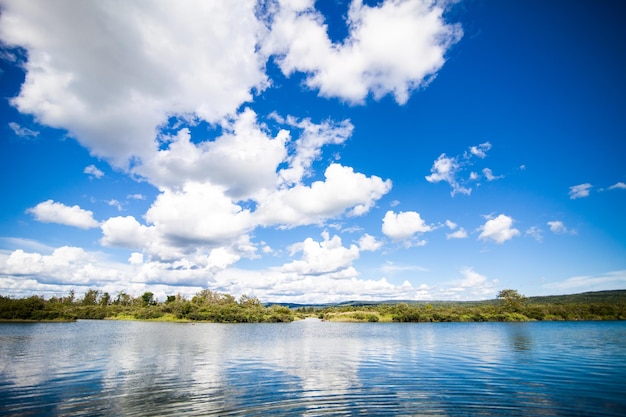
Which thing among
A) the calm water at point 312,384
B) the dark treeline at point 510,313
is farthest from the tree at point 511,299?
the calm water at point 312,384

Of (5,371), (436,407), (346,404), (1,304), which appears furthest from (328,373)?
(1,304)

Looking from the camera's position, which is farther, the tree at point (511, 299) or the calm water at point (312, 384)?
the tree at point (511, 299)

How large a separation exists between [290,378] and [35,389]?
62.6 ft

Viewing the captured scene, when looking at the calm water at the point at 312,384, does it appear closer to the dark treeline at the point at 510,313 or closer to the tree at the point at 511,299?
the dark treeline at the point at 510,313

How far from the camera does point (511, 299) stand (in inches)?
7219

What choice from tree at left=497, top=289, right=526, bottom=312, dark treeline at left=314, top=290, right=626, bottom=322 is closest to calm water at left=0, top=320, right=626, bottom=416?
dark treeline at left=314, top=290, right=626, bottom=322

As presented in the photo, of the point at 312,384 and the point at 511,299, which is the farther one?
the point at 511,299

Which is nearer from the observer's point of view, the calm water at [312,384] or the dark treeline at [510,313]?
the calm water at [312,384]

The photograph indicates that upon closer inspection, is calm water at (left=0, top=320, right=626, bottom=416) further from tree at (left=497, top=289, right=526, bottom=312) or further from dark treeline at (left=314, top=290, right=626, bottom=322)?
tree at (left=497, top=289, right=526, bottom=312)

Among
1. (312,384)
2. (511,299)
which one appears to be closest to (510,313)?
(511,299)

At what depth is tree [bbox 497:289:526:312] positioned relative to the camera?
179 meters

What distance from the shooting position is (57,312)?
470 feet

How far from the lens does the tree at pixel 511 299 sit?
17888 cm

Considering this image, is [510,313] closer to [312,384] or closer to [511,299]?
[511,299]
